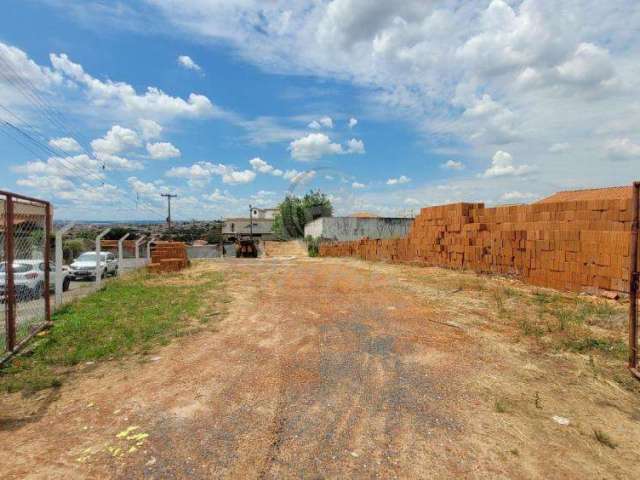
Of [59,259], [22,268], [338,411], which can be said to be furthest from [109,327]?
[338,411]

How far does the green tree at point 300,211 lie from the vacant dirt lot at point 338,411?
43806mm

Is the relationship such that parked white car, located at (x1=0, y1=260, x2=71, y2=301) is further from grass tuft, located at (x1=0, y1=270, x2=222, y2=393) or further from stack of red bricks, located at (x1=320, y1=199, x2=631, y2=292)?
stack of red bricks, located at (x1=320, y1=199, x2=631, y2=292)

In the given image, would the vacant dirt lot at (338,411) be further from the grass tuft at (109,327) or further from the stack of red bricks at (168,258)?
the stack of red bricks at (168,258)

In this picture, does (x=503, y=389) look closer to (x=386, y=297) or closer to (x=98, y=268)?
(x=386, y=297)

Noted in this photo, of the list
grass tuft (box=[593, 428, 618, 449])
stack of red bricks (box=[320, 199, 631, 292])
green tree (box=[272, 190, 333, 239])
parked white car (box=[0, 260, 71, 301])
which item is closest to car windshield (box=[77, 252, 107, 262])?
parked white car (box=[0, 260, 71, 301])

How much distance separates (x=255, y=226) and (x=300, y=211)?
86.0 ft

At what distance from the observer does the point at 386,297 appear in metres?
9.57

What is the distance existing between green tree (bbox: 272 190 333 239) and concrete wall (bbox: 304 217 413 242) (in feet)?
33.0

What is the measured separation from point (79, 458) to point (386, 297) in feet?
25.0

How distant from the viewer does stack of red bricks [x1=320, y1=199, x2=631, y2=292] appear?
871cm

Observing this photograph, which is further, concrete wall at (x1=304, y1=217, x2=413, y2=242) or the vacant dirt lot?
concrete wall at (x1=304, y1=217, x2=413, y2=242)

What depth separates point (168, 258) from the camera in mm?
17328

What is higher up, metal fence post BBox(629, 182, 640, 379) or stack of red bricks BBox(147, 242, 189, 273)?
metal fence post BBox(629, 182, 640, 379)

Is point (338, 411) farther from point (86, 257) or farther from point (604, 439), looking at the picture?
point (86, 257)
